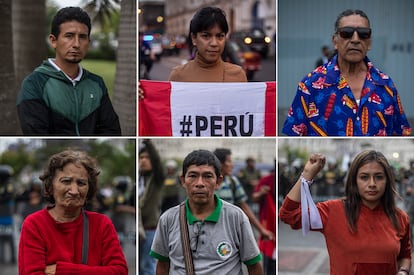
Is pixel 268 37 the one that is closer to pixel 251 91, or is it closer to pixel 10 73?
pixel 251 91

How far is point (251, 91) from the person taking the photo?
16.3 feet

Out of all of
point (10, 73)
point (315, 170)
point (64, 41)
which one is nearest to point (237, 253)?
point (315, 170)

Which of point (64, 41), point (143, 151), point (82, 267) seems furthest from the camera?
point (143, 151)

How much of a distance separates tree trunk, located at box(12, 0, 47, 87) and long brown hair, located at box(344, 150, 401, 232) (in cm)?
213

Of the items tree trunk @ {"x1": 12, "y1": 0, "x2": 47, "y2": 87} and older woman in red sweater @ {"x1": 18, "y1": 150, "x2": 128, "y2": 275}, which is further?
tree trunk @ {"x1": 12, "y1": 0, "x2": 47, "y2": 87}

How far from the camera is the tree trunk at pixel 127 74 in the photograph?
16.6 ft

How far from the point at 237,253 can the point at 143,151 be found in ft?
5.86

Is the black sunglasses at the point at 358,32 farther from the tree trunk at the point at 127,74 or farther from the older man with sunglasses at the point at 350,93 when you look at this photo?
the tree trunk at the point at 127,74

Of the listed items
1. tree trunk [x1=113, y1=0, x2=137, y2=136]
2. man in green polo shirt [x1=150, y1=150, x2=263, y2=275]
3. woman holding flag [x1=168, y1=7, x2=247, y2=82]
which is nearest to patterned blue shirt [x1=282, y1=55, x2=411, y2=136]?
woman holding flag [x1=168, y1=7, x2=247, y2=82]

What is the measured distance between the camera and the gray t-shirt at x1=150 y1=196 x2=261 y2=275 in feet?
13.5

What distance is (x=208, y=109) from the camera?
195 inches

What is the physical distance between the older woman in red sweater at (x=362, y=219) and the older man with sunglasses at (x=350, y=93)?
348 millimetres

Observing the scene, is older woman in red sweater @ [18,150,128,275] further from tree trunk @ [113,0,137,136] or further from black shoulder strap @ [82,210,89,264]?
tree trunk @ [113,0,137,136]

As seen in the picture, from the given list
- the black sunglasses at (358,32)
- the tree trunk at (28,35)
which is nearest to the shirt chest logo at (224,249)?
the black sunglasses at (358,32)
